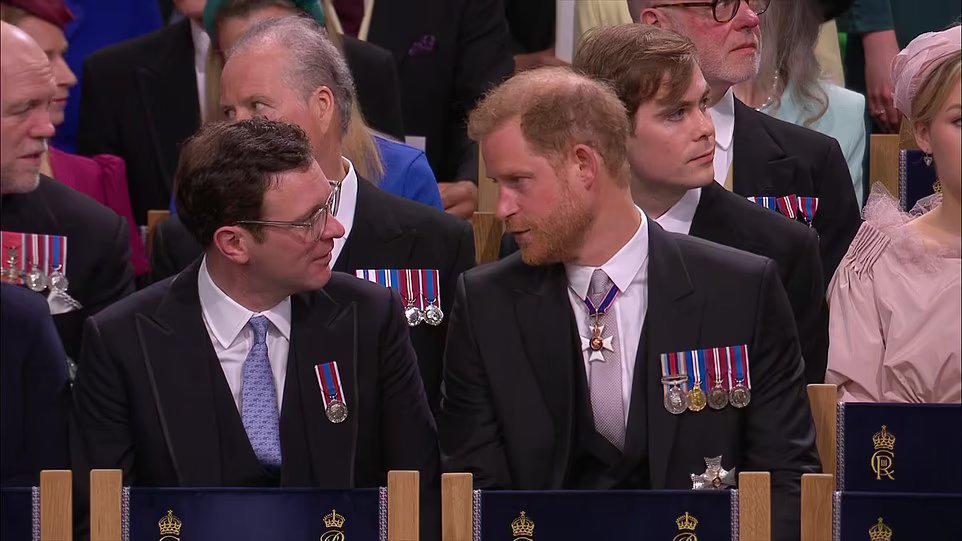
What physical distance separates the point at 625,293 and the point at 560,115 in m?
0.33

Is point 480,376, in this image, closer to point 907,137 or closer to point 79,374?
point 79,374

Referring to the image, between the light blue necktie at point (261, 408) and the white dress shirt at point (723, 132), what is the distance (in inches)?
47.5

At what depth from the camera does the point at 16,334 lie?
264 cm

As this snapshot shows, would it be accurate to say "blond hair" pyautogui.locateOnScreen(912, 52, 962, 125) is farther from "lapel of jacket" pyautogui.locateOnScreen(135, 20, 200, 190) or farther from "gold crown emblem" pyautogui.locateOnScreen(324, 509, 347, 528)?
"lapel of jacket" pyautogui.locateOnScreen(135, 20, 200, 190)

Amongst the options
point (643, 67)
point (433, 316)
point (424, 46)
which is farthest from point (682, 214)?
point (424, 46)

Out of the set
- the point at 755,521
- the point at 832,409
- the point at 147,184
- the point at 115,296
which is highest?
the point at 147,184

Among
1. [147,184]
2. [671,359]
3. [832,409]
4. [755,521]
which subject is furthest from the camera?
[147,184]

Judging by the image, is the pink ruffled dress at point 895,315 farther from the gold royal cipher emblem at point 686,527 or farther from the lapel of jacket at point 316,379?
the lapel of jacket at point 316,379

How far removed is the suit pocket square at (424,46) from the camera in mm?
4363

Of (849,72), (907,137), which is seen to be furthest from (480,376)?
(849,72)

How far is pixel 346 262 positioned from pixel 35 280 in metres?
0.62

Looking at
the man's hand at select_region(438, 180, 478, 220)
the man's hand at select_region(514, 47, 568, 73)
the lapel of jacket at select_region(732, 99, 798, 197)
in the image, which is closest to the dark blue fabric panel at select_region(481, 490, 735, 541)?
the lapel of jacket at select_region(732, 99, 798, 197)

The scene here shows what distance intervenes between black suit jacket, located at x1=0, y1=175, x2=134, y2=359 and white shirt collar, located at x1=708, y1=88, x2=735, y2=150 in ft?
4.31

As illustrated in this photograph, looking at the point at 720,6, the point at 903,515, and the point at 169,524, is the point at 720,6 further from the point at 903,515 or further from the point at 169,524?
the point at 169,524
